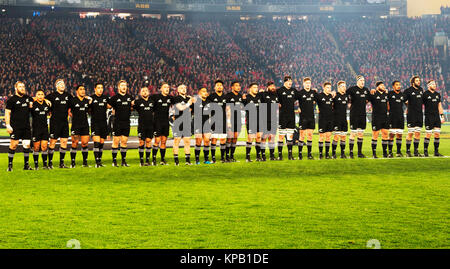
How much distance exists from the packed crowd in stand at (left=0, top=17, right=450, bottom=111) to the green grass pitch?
27857 millimetres

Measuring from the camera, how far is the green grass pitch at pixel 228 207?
7410 mm

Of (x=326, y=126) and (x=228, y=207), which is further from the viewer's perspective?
→ (x=326, y=126)

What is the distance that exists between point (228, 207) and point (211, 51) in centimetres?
4279

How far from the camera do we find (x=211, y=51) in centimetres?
5150

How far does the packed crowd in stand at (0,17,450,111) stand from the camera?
43656 mm

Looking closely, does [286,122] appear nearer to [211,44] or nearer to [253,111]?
[253,111]

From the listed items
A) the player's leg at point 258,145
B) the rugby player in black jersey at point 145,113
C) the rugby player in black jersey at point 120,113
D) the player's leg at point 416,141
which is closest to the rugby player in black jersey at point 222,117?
the player's leg at point 258,145

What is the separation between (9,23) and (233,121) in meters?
38.4

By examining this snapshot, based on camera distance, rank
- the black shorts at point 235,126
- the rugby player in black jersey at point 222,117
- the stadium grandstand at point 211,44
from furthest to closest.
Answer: the stadium grandstand at point 211,44
the black shorts at point 235,126
the rugby player in black jersey at point 222,117

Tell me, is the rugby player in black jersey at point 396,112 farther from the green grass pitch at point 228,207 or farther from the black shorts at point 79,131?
the black shorts at point 79,131

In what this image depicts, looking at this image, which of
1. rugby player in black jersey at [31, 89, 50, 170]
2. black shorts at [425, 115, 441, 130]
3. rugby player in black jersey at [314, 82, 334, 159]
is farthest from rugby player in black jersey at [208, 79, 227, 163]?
black shorts at [425, 115, 441, 130]

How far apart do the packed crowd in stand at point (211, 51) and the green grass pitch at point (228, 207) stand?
91.4ft

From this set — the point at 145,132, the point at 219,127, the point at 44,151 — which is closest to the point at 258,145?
the point at 219,127
